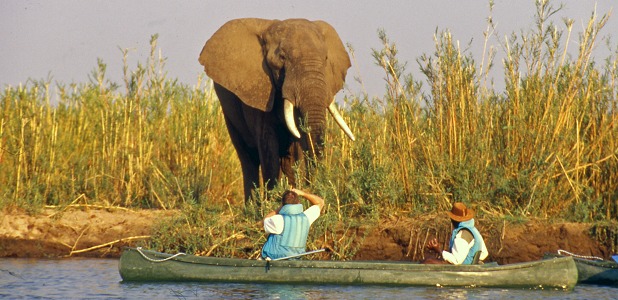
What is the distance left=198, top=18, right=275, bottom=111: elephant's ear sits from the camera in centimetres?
1335

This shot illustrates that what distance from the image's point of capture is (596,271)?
10.6 metres

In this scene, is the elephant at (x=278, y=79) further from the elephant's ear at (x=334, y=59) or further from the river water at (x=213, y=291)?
the river water at (x=213, y=291)

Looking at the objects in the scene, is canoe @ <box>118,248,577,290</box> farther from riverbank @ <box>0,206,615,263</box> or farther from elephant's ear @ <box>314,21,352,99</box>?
elephant's ear @ <box>314,21,352,99</box>

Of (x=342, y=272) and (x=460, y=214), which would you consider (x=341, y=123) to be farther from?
(x=460, y=214)

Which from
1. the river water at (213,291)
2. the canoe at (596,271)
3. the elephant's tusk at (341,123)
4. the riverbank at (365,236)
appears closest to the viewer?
the river water at (213,291)

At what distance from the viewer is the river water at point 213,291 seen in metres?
9.87

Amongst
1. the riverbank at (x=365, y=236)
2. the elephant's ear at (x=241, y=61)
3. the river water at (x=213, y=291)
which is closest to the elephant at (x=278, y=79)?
the elephant's ear at (x=241, y=61)

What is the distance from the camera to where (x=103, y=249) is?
12.8 meters

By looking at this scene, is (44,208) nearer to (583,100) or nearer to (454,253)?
(454,253)

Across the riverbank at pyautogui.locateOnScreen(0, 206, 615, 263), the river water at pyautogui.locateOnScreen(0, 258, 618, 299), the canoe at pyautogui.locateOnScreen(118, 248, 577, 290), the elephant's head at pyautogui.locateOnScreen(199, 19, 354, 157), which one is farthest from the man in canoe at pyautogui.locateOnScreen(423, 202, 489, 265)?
the elephant's head at pyautogui.locateOnScreen(199, 19, 354, 157)

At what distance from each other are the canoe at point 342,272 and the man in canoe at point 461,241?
178 mm

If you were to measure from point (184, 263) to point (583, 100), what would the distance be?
485 cm

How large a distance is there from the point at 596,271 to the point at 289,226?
9.52ft

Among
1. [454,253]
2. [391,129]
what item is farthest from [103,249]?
[454,253]
